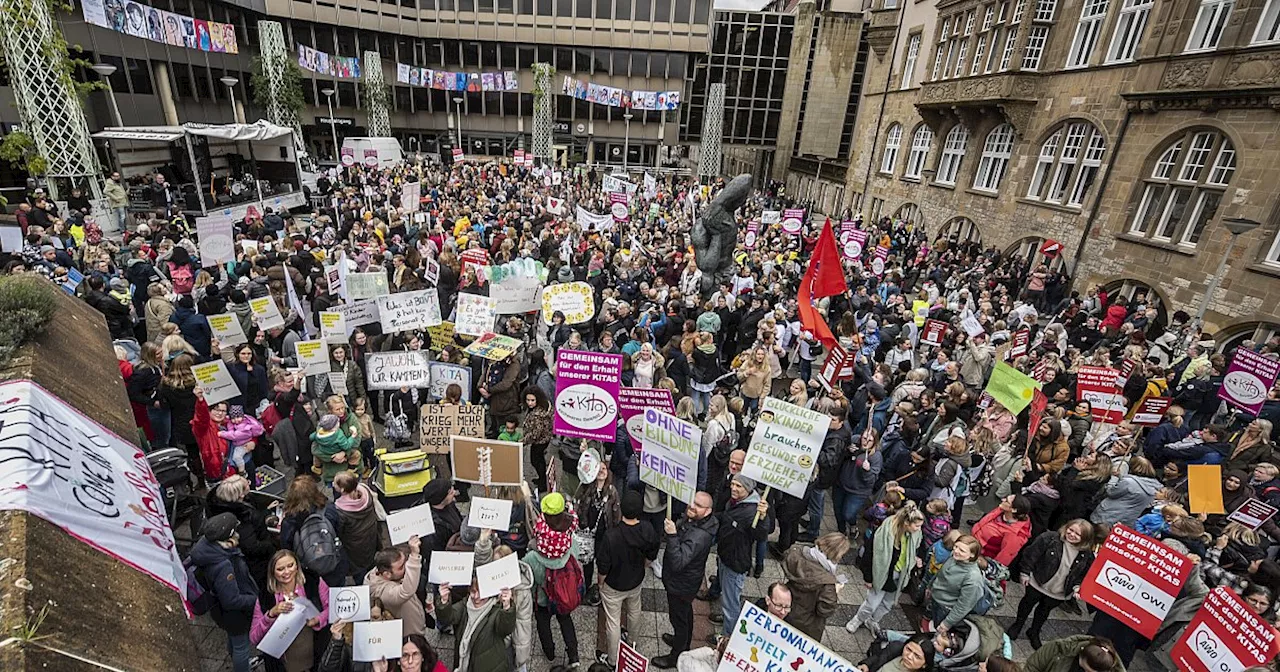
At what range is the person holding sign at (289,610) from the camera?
4.11 meters

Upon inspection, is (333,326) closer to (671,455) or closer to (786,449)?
(671,455)

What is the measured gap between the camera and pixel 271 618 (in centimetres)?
411

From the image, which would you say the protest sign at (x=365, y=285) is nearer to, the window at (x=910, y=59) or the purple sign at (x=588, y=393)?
the purple sign at (x=588, y=393)

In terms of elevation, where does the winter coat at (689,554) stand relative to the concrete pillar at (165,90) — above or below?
below

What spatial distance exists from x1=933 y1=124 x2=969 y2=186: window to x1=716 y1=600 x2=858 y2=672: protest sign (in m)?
25.5

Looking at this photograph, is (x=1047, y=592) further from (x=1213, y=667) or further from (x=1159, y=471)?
(x=1159, y=471)

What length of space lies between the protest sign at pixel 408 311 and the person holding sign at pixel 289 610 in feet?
15.0

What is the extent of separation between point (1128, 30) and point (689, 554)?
2191 centimetres

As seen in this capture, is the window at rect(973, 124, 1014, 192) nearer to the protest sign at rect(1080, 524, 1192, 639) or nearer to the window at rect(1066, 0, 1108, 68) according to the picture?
the window at rect(1066, 0, 1108, 68)

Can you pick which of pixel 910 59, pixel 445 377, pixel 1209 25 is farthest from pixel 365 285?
pixel 910 59

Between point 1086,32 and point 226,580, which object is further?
point 1086,32

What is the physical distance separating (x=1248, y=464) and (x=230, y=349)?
1466cm

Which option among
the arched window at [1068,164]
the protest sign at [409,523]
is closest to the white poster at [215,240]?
the protest sign at [409,523]

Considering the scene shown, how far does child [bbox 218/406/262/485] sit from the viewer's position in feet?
21.5
